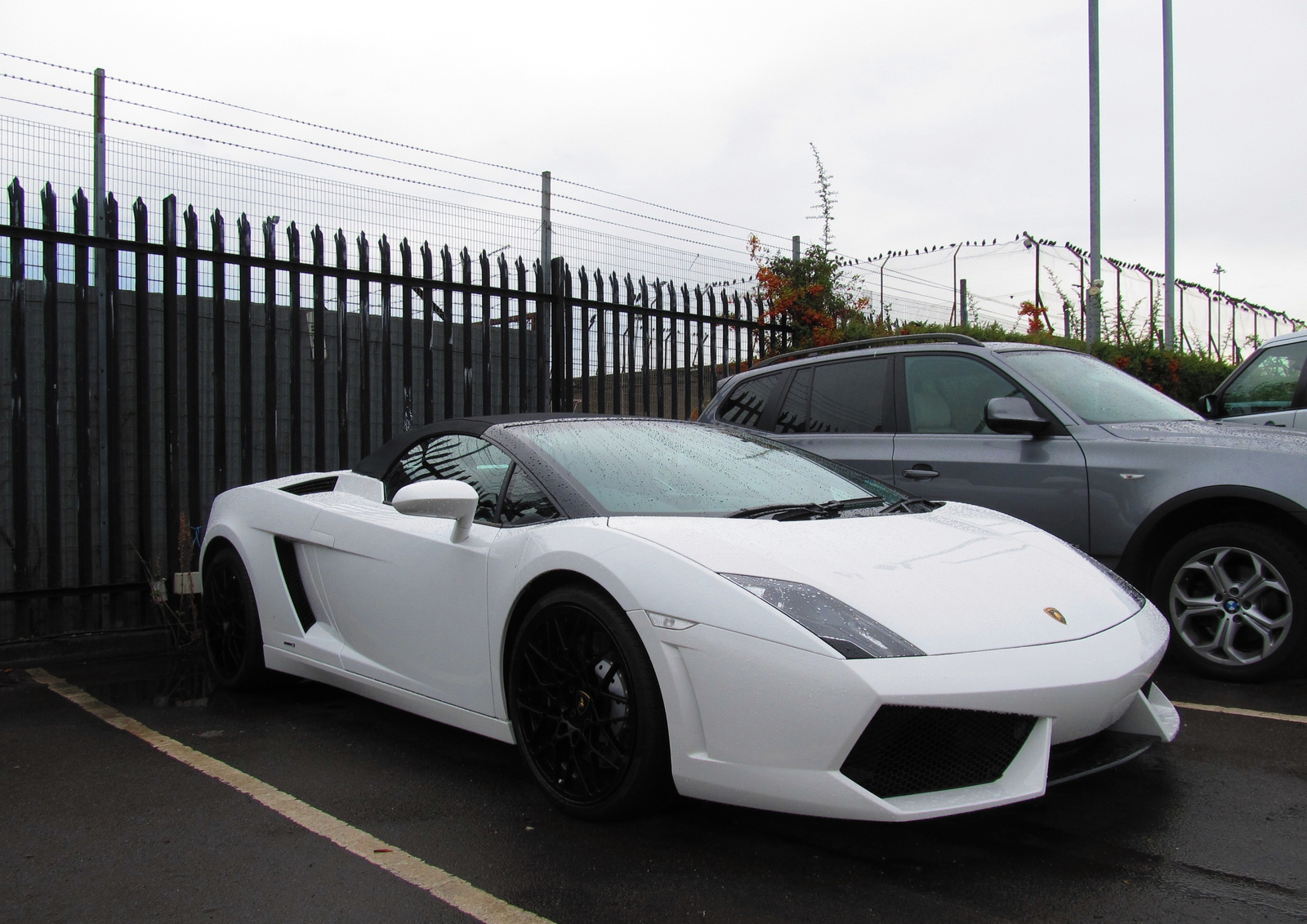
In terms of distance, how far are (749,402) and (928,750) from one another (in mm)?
3968

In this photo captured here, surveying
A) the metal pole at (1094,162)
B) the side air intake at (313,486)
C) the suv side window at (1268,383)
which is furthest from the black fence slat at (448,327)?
the metal pole at (1094,162)

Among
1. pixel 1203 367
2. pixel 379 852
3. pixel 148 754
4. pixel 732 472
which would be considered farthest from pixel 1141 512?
pixel 1203 367

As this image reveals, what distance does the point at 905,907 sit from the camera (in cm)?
219

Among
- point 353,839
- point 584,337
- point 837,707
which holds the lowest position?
point 353,839

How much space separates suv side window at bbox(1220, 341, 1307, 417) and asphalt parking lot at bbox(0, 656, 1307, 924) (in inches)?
145

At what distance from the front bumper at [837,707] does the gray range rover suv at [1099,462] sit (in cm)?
199

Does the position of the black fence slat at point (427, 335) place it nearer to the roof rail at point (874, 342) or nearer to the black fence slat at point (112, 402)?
the black fence slat at point (112, 402)

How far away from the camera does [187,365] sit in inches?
227

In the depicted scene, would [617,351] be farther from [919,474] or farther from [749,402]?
[919,474]

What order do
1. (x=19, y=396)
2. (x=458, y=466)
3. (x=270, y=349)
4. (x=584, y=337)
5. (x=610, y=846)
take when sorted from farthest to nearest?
(x=584, y=337) < (x=270, y=349) < (x=19, y=396) < (x=458, y=466) < (x=610, y=846)

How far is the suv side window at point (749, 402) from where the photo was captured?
6035 mm

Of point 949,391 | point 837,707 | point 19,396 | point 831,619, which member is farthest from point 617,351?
point 837,707

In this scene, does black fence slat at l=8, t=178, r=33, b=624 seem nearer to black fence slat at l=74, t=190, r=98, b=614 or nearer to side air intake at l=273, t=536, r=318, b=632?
black fence slat at l=74, t=190, r=98, b=614

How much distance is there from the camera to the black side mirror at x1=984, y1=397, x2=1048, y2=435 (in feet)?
15.2
